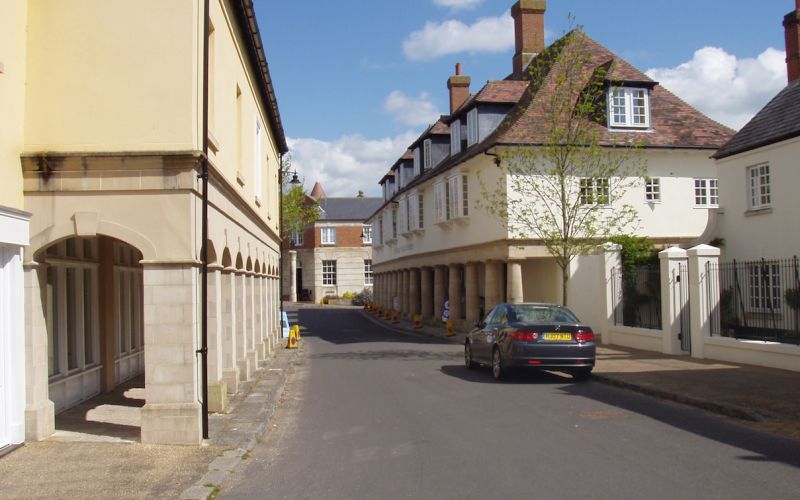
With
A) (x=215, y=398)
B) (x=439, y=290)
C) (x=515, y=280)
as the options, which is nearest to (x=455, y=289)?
(x=439, y=290)

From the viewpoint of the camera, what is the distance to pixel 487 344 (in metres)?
16.1

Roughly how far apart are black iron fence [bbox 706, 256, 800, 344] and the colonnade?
839 cm

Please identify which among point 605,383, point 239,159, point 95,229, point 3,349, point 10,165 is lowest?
point 605,383

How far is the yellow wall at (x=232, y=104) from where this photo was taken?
39.3 ft

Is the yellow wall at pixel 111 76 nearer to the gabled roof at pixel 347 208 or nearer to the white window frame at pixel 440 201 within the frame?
the white window frame at pixel 440 201

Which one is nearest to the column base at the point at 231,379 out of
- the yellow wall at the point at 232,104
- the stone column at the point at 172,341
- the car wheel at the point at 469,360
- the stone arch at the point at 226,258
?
the stone arch at the point at 226,258

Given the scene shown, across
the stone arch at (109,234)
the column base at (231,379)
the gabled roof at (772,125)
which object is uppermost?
the gabled roof at (772,125)

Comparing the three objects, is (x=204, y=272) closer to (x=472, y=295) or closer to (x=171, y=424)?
(x=171, y=424)

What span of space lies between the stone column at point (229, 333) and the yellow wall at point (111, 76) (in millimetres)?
4082

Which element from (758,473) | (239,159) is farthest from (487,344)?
(758,473)

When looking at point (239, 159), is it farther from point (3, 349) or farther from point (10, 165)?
point (3, 349)

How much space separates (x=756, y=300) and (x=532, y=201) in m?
8.24

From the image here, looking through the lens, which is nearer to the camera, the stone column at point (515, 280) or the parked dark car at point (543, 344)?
the parked dark car at point (543, 344)

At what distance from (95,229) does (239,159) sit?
6427 millimetres
